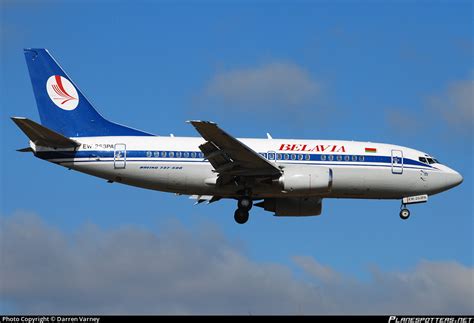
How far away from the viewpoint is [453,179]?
5241cm

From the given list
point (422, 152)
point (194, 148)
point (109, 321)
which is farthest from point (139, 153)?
point (109, 321)

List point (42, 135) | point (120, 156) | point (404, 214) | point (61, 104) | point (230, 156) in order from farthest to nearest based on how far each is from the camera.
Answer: point (404, 214), point (61, 104), point (120, 156), point (230, 156), point (42, 135)

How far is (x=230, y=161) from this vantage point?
48.5 m

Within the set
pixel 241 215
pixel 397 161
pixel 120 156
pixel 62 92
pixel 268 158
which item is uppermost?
pixel 62 92

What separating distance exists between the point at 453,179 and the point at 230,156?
12725 mm

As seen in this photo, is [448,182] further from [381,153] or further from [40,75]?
[40,75]

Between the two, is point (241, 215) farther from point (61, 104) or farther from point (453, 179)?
point (453, 179)

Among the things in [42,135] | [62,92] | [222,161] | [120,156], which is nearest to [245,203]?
[222,161]

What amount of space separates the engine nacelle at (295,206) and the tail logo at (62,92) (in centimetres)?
1198

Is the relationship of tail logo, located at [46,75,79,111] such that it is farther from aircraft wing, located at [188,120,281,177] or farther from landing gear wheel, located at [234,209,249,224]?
landing gear wheel, located at [234,209,249,224]

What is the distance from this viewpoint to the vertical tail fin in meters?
50.5

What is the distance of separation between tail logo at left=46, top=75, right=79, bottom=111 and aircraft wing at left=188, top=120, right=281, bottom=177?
8.48 m

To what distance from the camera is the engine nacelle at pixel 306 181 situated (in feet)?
159

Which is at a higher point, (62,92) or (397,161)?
(62,92)
